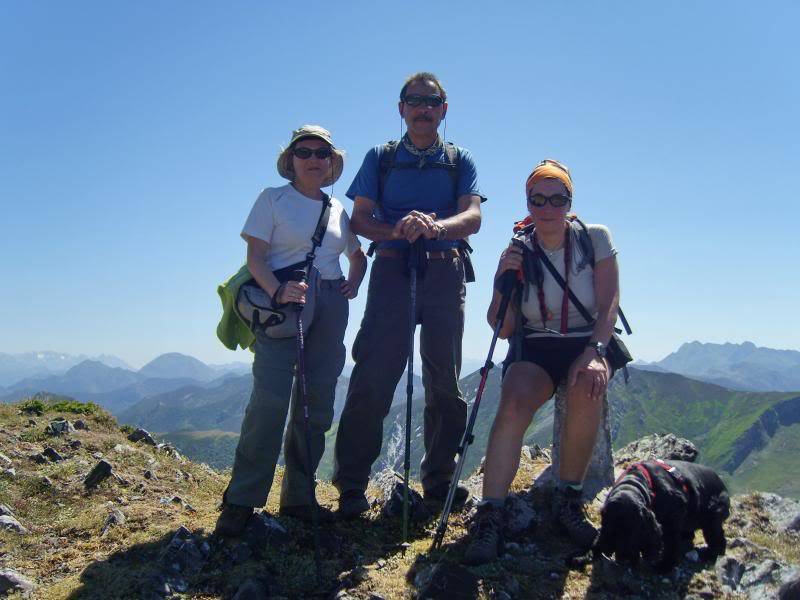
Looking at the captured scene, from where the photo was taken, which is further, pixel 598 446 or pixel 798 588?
pixel 598 446

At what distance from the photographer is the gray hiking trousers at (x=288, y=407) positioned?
6.21m

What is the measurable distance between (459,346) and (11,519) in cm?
584

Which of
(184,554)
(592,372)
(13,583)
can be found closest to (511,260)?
(592,372)

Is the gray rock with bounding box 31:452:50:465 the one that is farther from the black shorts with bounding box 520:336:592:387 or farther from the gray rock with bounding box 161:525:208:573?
the black shorts with bounding box 520:336:592:387

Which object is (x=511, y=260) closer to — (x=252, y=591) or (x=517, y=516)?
(x=517, y=516)

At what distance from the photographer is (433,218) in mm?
6777

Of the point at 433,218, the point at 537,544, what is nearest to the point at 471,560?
the point at 537,544

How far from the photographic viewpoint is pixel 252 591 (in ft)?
16.8

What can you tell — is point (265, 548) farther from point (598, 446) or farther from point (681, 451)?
point (681, 451)

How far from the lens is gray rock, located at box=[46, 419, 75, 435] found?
10.7 metres

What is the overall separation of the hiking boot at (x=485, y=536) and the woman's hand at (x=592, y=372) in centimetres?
162

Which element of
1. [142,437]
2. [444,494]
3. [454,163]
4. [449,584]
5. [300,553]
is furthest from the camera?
[142,437]

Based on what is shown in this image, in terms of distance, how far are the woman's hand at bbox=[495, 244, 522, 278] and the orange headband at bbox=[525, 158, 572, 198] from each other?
0.69 meters

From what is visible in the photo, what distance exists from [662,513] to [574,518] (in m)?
0.93
